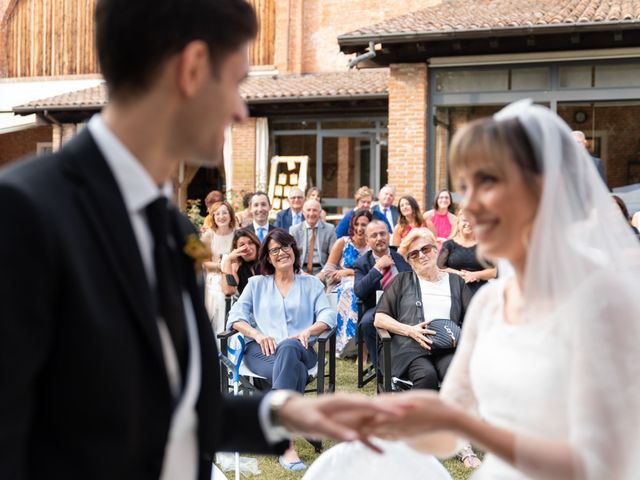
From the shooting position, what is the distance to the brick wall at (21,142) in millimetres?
22328

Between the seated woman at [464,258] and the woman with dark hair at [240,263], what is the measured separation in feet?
6.19

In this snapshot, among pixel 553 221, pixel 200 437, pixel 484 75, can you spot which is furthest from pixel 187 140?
pixel 484 75

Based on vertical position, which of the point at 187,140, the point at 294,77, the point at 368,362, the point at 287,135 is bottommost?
the point at 368,362

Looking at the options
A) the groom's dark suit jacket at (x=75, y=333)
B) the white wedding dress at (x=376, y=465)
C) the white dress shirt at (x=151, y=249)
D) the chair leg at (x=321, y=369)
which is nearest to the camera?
the groom's dark suit jacket at (x=75, y=333)

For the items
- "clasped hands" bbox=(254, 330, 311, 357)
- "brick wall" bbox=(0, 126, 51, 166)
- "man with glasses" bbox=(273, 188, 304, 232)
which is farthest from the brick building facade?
"brick wall" bbox=(0, 126, 51, 166)

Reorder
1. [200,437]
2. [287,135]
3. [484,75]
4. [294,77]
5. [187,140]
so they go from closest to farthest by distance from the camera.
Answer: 1. [187,140]
2. [200,437]
3. [484,75]
4. [287,135]
5. [294,77]

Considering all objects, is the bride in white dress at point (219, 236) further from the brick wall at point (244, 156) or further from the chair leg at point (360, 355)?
the brick wall at point (244, 156)

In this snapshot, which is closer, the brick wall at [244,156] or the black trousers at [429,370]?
the black trousers at [429,370]

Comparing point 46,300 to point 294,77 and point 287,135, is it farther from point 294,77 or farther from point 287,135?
point 294,77

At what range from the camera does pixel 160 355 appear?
54.9 inches

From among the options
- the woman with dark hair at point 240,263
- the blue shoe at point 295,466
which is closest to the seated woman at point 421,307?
the blue shoe at point 295,466

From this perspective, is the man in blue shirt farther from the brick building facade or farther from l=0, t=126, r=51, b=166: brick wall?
l=0, t=126, r=51, b=166: brick wall

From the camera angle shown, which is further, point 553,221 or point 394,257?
point 394,257

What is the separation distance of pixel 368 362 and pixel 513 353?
6.53m
